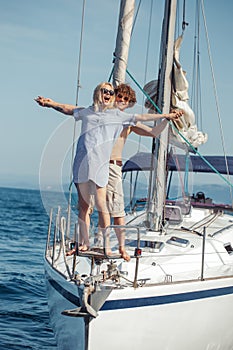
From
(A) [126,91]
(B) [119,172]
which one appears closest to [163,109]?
(A) [126,91]

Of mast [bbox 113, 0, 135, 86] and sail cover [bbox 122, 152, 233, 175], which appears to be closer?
mast [bbox 113, 0, 135, 86]

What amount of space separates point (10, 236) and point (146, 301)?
15840 millimetres

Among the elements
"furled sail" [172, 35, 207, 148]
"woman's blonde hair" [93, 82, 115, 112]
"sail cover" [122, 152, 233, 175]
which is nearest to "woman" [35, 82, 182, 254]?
"woman's blonde hair" [93, 82, 115, 112]

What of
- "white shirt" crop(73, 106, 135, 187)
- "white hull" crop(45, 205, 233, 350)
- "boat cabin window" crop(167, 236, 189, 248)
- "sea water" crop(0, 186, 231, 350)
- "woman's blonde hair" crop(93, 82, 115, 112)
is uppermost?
"woman's blonde hair" crop(93, 82, 115, 112)

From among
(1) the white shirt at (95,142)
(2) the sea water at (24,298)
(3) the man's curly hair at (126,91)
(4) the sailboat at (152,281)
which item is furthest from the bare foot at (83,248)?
(3) the man's curly hair at (126,91)

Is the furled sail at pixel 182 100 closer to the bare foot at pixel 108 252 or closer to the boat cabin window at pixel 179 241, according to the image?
the boat cabin window at pixel 179 241

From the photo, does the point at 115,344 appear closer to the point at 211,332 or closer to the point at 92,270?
the point at 92,270

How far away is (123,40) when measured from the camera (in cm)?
820

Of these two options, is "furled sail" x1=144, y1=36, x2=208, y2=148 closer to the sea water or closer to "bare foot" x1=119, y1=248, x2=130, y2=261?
the sea water

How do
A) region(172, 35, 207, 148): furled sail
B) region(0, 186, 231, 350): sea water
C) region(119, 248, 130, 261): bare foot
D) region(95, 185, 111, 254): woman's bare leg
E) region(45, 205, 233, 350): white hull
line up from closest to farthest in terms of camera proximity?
region(45, 205, 233, 350): white hull < region(95, 185, 111, 254): woman's bare leg < region(119, 248, 130, 261): bare foot < region(172, 35, 207, 148): furled sail < region(0, 186, 231, 350): sea water

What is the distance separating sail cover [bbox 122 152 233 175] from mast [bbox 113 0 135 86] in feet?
3.60

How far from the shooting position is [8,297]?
11.4 metres

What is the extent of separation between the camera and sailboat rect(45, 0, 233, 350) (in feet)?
20.0

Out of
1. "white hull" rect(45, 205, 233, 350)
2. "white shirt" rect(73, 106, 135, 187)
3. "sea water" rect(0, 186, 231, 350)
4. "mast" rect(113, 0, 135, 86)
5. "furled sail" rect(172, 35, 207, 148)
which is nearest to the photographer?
"white hull" rect(45, 205, 233, 350)
